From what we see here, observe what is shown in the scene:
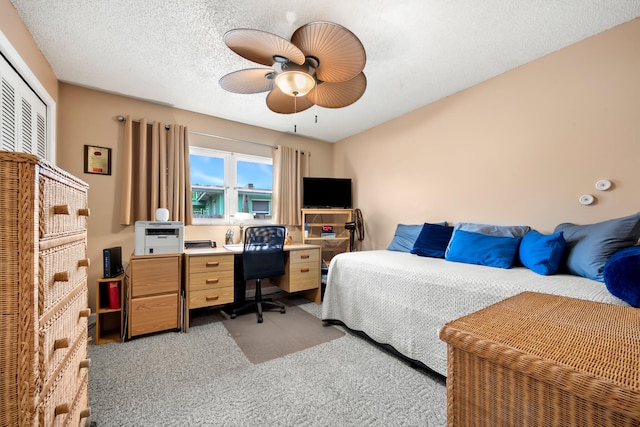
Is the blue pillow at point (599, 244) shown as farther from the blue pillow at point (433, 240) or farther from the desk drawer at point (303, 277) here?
the desk drawer at point (303, 277)

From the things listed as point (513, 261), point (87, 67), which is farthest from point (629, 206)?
point (87, 67)

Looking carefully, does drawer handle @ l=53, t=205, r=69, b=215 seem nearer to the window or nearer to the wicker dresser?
the wicker dresser

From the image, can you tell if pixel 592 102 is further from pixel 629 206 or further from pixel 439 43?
pixel 439 43

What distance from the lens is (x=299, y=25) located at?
1890 millimetres

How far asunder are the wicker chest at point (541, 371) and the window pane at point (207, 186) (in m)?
3.43

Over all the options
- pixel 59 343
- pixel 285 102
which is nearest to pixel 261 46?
pixel 285 102

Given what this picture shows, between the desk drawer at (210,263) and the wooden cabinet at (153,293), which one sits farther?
the desk drawer at (210,263)

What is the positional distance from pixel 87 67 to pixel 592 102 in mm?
4207

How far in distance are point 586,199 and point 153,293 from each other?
3.72 meters

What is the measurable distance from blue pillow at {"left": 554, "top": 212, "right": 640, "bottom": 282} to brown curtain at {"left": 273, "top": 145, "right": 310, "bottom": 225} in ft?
10.2

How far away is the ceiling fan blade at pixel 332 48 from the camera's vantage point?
4.88 feet

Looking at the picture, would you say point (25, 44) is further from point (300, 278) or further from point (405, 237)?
point (405, 237)

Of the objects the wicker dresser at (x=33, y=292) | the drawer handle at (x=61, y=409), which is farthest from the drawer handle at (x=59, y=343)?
the drawer handle at (x=61, y=409)

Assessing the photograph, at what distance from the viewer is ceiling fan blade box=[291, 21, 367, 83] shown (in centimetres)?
149
